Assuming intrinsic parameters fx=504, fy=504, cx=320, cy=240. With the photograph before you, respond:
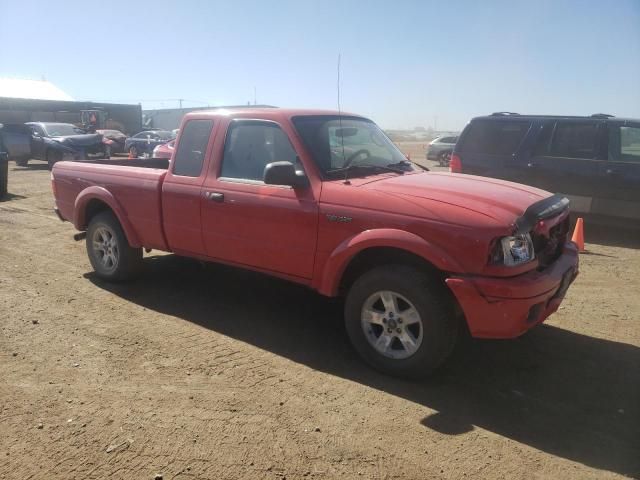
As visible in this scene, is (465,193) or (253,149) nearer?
(465,193)

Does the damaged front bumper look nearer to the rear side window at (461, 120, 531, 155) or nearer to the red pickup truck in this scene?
the red pickup truck

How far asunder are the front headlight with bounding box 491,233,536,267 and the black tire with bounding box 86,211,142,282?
12.6ft

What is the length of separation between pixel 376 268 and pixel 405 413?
1006mm

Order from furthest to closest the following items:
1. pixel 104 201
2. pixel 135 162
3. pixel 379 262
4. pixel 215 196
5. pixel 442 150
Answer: pixel 442 150, pixel 135 162, pixel 104 201, pixel 215 196, pixel 379 262

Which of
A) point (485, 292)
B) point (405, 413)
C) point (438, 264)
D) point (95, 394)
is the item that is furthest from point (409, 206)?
point (95, 394)

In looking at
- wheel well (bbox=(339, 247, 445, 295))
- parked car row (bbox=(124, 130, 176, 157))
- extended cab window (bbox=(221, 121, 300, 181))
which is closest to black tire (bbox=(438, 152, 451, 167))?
parked car row (bbox=(124, 130, 176, 157))

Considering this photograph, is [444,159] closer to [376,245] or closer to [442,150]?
[442,150]

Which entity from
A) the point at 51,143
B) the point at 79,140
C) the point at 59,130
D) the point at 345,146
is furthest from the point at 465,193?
the point at 59,130

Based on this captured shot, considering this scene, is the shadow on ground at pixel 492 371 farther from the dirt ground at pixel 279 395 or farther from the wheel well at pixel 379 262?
the wheel well at pixel 379 262

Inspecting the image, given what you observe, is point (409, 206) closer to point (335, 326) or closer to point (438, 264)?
point (438, 264)

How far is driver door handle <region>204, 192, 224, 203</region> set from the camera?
4367mm

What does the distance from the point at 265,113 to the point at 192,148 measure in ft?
2.90

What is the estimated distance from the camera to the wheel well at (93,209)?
564 cm

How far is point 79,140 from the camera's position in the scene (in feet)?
60.3
